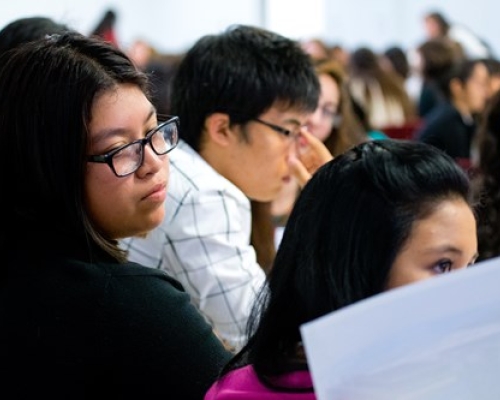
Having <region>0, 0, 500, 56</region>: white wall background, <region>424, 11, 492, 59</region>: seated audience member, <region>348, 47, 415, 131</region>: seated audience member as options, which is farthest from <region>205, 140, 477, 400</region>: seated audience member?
<region>0, 0, 500, 56</region>: white wall background

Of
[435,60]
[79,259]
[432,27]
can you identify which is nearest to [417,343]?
[79,259]

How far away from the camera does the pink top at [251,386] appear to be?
1004 mm

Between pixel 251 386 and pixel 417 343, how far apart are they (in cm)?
28

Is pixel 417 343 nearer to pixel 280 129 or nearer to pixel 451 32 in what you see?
pixel 280 129

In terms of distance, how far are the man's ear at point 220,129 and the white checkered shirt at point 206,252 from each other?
0.15m

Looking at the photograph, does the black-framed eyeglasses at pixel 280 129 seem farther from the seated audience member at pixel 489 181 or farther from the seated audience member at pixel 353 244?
the seated audience member at pixel 353 244

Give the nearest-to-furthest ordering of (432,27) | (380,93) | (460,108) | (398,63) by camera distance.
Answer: (460,108) → (380,93) → (398,63) → (432,27)

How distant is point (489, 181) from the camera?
7.02 ft

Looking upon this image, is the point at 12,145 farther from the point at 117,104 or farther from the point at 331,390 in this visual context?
the point at 331,390

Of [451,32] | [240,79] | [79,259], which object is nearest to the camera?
[79,259]

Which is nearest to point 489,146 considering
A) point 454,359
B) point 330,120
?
point 330,120

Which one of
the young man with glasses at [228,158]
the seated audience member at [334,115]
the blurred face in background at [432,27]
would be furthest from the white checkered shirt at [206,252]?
the blurred face in background at [432,27]

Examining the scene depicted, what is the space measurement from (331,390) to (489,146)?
1.53m

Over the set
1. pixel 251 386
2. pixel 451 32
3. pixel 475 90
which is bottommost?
pixel 451 32
